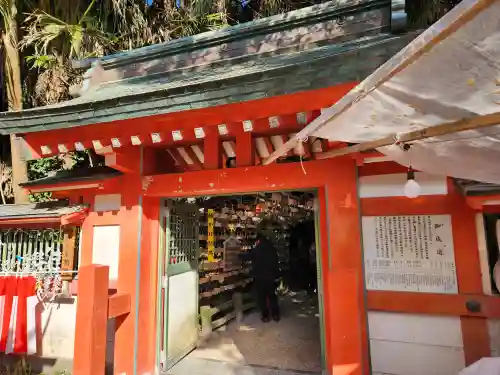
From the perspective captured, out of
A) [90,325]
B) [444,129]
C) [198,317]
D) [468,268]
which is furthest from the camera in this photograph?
[198,317]

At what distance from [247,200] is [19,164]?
17.1 ft

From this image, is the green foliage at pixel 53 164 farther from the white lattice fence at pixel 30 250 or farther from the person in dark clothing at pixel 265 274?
the person in dark clothing at pixel 265 274

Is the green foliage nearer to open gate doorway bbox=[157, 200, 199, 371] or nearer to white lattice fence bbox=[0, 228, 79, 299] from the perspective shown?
white lattice fence bbox=[0, 228, 79, 299]

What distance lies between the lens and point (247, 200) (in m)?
8.21

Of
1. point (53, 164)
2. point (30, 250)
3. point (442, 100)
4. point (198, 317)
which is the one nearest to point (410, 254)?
point (442, 100)

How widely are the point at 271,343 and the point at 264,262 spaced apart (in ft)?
5.79

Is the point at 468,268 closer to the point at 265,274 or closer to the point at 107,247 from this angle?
the point at 107,247

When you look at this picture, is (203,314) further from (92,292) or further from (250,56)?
(250,56)

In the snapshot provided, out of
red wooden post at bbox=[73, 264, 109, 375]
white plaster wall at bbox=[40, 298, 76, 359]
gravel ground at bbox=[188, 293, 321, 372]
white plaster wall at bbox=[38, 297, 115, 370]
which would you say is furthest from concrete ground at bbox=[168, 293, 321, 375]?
white plaster wall at bbox=[40, 298, 76, 359]

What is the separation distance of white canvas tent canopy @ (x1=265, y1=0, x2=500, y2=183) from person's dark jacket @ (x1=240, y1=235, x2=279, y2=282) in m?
4.92

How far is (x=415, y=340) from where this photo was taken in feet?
10.3

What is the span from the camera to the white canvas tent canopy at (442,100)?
48.7 inches

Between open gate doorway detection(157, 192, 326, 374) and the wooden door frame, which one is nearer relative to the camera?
the wooden door frame

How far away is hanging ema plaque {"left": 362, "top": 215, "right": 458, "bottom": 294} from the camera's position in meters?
3.15
